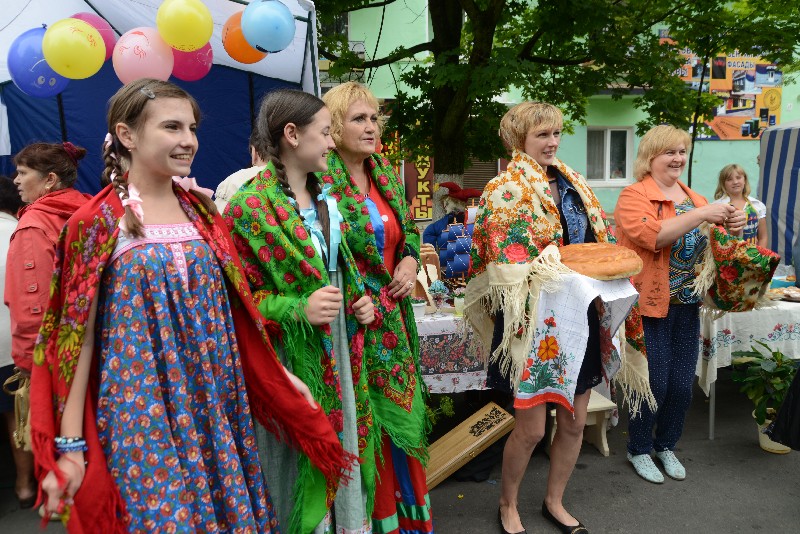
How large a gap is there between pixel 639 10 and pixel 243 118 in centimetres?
450

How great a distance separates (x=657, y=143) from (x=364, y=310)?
196cm

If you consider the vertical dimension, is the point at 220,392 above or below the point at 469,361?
above

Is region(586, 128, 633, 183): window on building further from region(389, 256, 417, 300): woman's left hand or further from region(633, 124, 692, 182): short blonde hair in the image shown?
region(389, 256, 417, 300): woman's left hand

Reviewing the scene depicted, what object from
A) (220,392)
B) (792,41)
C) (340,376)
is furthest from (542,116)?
(792,41)

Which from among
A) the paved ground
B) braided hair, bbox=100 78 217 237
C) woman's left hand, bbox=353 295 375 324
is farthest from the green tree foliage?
braided hair, bbox=100 78 217 237

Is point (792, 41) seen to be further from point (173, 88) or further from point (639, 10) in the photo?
point (173, 88)

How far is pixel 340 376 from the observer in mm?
2070

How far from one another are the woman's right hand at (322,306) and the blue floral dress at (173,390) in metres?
0.24

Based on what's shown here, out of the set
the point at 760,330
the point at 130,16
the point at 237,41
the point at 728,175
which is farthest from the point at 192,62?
the point at 728,175

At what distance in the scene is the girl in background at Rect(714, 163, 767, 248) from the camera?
5.86 m

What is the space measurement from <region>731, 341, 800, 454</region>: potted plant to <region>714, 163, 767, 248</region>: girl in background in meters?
2.36

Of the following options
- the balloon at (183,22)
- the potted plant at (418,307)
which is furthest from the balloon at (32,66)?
the potted plant at (418,307)

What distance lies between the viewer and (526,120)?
8.73 ft

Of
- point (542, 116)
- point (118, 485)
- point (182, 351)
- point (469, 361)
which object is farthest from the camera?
point (469, 361)
